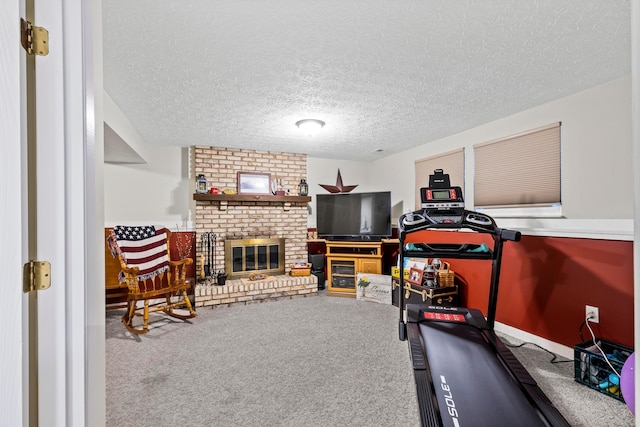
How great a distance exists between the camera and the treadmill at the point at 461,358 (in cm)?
144

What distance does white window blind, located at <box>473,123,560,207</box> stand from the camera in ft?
9.04

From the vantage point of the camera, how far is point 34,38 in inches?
36.6

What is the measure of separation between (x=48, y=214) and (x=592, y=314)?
3431 mm

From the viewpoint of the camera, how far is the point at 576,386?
78.4 inches

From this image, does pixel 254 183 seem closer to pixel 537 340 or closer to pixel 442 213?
pixel 442 213

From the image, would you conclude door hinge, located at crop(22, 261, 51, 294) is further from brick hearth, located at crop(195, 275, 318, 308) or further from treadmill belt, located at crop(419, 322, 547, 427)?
brick hearth, located at crop(195, 275, 318, 308)

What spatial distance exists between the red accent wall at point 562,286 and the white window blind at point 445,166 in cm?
93

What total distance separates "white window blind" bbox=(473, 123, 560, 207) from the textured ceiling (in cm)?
37

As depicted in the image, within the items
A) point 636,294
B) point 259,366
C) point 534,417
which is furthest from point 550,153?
point 259,366

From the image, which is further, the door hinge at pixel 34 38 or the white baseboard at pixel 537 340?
the white baseboard at pixel 537 340

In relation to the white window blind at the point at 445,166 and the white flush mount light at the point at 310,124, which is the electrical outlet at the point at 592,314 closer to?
→ the white window blind at the point at 445,166

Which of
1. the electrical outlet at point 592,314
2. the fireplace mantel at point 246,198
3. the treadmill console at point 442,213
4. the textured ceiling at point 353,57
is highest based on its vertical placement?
the textured ceiling at point 353,57

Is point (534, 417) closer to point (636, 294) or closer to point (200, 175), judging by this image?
point (636, 294)

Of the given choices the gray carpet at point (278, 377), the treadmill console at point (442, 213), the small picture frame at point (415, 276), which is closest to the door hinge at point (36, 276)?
the gray carpet at point (278, 377)
